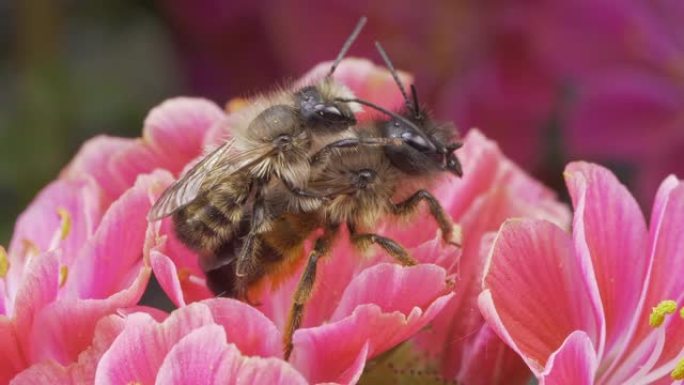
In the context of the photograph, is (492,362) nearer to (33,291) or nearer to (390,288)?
(390,288)

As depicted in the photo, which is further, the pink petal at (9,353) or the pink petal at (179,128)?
the pink petal at (179,128)

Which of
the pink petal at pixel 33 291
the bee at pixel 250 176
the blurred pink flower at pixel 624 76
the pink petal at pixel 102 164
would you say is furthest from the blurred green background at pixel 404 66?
the pink petal at pixel 33 291

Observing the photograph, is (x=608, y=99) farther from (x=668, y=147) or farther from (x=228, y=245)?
(x=228, y=245)

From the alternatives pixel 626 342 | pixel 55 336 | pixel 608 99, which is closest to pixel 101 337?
pixel 55 336

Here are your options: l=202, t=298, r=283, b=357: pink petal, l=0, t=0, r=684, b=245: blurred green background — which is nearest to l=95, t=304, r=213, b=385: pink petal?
l=202, t=298, r=283, b=357: pink petal

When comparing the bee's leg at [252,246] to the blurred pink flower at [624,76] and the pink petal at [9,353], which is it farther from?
the blurred pink flower at [624,76]

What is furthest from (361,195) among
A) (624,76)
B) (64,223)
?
(624,76)
